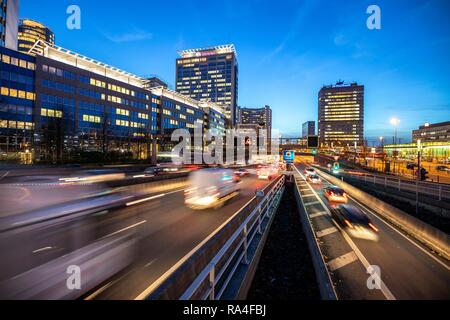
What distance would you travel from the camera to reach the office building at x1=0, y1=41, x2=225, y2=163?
4741 cm

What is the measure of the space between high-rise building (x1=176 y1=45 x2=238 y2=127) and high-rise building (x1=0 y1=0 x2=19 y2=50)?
119489 mm

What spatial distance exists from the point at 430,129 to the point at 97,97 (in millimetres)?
219725

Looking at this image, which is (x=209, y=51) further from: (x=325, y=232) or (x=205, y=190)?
(x=325, y=232)

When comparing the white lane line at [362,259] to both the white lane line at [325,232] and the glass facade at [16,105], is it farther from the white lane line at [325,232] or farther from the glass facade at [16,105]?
the glass facade at [16,105]

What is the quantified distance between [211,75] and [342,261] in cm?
18094

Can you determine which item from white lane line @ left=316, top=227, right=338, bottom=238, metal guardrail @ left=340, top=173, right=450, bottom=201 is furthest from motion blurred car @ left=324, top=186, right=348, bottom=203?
white lane line @ left=316, top=227, right=338, bottom=238

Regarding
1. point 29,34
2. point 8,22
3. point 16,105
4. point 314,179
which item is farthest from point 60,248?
point 29,34

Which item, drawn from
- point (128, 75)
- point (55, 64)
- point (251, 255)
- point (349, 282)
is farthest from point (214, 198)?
point (128, 75)

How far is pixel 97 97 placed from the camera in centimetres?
6378

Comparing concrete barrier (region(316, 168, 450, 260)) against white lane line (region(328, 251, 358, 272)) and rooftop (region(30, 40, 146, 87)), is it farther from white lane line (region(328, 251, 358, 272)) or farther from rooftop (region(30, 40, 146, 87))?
rooftop (region(30, 40, 146, 87))

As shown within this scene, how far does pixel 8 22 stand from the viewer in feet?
196

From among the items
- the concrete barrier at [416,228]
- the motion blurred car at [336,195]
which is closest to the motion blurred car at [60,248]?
the concrete barrier at [416,228]

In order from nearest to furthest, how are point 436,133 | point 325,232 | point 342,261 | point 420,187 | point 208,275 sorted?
point 208,275 → point 342,261 → point 325,232 → point 420,187 → point 436,133

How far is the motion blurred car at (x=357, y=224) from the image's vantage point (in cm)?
1031
